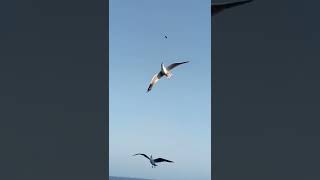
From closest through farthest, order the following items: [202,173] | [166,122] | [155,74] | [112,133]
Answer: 1. [202,173]
2. [112,133]
3. [155,74]
4. [166,122]

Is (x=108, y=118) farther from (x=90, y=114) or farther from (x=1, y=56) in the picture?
(x=1, y=56)

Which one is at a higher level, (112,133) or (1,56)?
(1,56)

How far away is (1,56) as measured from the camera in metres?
1.81
